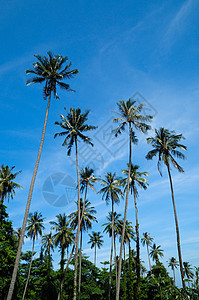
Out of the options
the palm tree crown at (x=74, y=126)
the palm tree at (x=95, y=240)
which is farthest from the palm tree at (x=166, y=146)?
the palm tree at (x=95, y=240)

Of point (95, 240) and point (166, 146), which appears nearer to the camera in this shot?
point (166, 146)

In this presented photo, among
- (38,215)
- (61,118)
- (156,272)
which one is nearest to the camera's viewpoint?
(61,118)

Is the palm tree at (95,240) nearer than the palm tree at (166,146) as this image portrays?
No

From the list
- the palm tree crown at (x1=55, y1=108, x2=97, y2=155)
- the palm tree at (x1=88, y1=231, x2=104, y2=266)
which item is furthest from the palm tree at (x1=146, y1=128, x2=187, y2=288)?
the palm tree at (x1=88, y1=231, x2=104, y2=266)

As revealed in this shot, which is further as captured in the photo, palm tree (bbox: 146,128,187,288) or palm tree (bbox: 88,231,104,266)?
palm tree (bbox: 88,231,104,266)

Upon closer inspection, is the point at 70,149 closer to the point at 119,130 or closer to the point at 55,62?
the point at 119,130

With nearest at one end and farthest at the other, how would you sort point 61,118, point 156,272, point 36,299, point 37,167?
point 37,167
point 61,118
point 36,299
point 156,272

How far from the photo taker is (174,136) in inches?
1035

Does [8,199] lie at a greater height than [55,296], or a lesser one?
greater

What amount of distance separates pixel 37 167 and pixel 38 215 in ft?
113

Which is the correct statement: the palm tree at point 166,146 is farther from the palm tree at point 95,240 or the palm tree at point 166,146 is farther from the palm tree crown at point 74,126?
the palm tree at point 95,240

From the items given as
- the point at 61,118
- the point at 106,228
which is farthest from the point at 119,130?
the point at 106,228

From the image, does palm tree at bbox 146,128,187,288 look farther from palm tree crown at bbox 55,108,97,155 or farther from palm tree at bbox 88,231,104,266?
palm tree at bbox 88,231,104,266

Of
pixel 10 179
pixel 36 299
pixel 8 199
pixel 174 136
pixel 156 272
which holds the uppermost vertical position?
pixel 174 136
